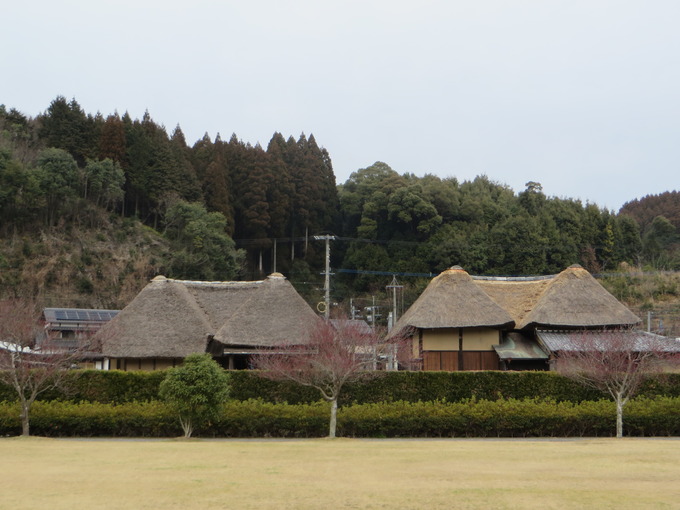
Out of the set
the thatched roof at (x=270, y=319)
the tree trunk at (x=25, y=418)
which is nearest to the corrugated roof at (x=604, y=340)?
the thatched roof at (x=270, y=319)

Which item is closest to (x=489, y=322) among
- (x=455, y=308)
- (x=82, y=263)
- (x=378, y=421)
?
(x=455, y=308)

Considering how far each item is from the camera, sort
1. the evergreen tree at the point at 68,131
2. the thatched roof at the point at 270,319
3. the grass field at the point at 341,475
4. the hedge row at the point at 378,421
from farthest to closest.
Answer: the evergreen tree at the point at 68,131 → the thatched roof at the point at 270,319 → the hedge row at the point at 378,421 → the grass field at the point at 341,475

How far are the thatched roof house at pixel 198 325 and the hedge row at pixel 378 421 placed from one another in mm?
5310

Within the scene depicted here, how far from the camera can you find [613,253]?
63875 mm

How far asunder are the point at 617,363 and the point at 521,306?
10419mm

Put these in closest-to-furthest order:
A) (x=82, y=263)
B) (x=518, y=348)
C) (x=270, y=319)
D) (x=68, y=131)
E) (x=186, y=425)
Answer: (x=186, y=425) < (x=270, y=319) < (x=518, y=348) < (x=82, y=263) < (x=68, y=131)

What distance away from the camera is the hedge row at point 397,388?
24.5 metres

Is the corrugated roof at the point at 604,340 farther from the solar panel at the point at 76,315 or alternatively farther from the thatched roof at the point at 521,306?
the solar panel at the point at 76,315

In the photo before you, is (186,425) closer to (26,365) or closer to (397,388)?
→ (26,365)

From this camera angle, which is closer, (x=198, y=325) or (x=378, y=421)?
(x=378, y=421)

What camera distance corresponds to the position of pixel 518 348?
3112cm

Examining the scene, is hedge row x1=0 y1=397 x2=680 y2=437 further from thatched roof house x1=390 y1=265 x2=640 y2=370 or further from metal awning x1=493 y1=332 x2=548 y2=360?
thatched roof house x1=390 y1=265 x2=640 y2=370

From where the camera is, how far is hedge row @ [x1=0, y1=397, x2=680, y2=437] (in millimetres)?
23297

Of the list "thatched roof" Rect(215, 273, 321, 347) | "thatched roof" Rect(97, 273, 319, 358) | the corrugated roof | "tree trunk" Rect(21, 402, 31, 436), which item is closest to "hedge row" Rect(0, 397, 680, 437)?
"tree trunk" Rect(21, 402, 31, 436)
